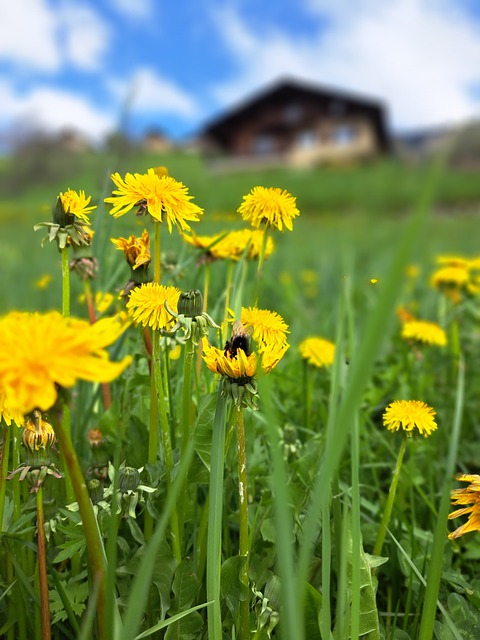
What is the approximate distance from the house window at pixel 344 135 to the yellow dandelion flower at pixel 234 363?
62.3ft

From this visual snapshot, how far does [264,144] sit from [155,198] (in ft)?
63.4

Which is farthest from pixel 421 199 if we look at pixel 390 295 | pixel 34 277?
pixel 34 277

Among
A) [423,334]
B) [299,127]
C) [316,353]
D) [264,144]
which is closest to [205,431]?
[316,353]

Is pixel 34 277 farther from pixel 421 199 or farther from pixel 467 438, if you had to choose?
pixel 421 199

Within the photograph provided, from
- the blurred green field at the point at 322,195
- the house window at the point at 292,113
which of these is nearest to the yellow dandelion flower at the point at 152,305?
the blurred green field at the point at 322,195

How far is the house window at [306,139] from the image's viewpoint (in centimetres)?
1844

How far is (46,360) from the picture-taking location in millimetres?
276

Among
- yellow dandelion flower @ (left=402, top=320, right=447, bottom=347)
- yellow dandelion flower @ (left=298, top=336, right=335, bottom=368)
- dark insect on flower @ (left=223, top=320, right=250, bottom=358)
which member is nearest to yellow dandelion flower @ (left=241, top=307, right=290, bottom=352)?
dark insect on flower @ (left=223, top=320, right=250, bottom=358)

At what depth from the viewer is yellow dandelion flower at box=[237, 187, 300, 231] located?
18.1 inches

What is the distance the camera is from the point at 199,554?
48 cm

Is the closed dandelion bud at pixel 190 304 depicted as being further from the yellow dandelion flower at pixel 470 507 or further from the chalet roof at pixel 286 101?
the chalet roof at pixel 286 101

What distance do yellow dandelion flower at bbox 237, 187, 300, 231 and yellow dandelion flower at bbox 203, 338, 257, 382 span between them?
13 centimetres

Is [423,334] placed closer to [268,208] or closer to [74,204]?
[268,208]

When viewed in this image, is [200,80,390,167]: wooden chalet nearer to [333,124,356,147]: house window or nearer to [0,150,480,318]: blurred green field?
[333,124,356,147]: house window
